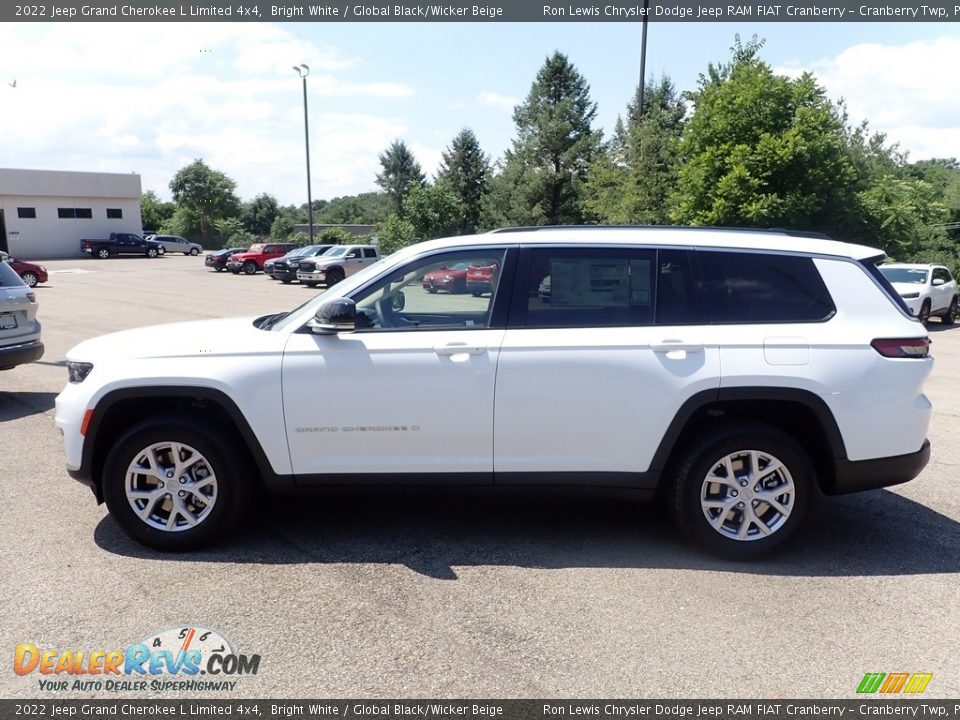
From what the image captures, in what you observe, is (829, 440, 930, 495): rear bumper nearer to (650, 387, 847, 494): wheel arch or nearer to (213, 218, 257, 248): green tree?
(650, 387, 847, 494): wheel arch

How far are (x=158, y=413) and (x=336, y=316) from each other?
127cm

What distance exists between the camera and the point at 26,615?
3.73 metres

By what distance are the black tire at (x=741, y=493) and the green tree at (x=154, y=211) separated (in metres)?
79.0

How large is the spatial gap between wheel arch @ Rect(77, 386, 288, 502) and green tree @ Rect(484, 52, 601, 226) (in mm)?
43265

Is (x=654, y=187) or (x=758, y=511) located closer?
(x=758, y=511)

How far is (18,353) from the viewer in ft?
27.0

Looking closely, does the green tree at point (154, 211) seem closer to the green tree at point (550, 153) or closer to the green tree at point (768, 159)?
the green tree at point (550, 153)

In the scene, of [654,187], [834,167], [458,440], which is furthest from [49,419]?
[654,187]

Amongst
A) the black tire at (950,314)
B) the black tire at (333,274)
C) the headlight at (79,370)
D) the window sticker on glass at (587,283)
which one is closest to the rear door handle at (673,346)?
the window sticker on glass at (587,283)

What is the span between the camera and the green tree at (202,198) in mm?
64812

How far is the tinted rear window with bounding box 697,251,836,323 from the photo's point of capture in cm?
441

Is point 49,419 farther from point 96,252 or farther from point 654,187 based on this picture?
point 96,252

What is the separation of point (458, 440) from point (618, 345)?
41.2 inches

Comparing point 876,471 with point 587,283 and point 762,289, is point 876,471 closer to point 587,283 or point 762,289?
point 762,289
